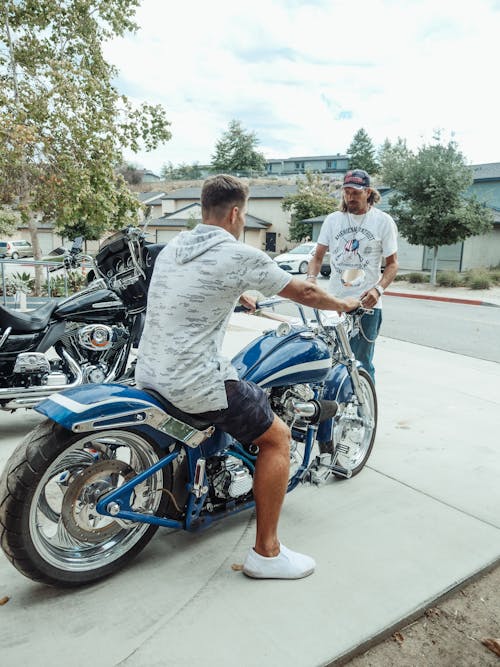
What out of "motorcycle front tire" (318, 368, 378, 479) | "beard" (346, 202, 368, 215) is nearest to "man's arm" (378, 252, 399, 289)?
"beard" (346, 202, 368, 215)

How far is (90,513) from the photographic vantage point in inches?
95.2

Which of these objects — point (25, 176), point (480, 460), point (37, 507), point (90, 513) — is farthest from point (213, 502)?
point (25, 176)

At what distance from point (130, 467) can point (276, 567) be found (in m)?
0.82

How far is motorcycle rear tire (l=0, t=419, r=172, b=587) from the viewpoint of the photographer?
2.18 meters

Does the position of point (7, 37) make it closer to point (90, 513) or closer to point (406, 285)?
point (90, 513)

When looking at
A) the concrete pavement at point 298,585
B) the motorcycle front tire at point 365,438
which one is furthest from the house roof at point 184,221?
the concrete pavement at point 298,585

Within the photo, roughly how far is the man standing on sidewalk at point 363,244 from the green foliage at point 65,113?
853cm

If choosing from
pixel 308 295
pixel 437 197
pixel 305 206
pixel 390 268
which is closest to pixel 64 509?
pixel 308 295

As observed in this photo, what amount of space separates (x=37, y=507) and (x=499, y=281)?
22.3 metres

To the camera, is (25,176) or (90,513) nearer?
(90,513)

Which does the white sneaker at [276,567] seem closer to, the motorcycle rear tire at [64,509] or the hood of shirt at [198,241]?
the motorcycle rear tire at [64,509]

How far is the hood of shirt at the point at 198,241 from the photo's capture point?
7.47 ft

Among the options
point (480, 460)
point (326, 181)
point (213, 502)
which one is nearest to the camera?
point (213, 502)

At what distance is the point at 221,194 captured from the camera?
2.35m
